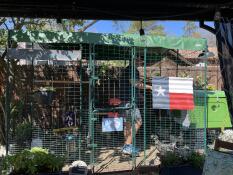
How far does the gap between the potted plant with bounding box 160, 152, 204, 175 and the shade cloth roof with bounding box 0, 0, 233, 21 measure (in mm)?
2706

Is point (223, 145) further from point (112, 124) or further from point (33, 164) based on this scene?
point (112, 124)

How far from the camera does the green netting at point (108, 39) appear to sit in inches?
315

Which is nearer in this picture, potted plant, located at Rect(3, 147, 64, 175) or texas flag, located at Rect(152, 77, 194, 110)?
potted plant, located at Rect(3, 147, 64, 175)

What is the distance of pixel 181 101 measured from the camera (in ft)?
30.6

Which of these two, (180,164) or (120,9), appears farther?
(180,164)

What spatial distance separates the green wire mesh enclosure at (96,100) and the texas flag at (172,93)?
0.29m

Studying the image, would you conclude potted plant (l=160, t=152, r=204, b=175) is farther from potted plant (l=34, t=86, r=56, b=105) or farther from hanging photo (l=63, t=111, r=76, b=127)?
potted plant (l=34, t=86, r=56, b=105)

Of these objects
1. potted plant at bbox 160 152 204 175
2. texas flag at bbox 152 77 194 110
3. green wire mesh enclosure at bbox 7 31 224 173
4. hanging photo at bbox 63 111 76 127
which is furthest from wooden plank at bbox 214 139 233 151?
hanging photo at bbox 63 111 76 127

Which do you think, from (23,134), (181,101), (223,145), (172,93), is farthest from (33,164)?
(181,101)

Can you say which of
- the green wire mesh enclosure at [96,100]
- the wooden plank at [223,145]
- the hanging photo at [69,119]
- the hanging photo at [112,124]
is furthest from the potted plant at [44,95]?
the wooden plank at [223,145]

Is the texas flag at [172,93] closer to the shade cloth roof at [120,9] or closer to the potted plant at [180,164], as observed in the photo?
the potted plant at [180,164]

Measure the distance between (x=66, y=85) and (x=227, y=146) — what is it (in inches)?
197

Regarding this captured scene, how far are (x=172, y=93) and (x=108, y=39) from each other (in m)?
1.85

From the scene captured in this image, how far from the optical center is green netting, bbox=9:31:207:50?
801cm
